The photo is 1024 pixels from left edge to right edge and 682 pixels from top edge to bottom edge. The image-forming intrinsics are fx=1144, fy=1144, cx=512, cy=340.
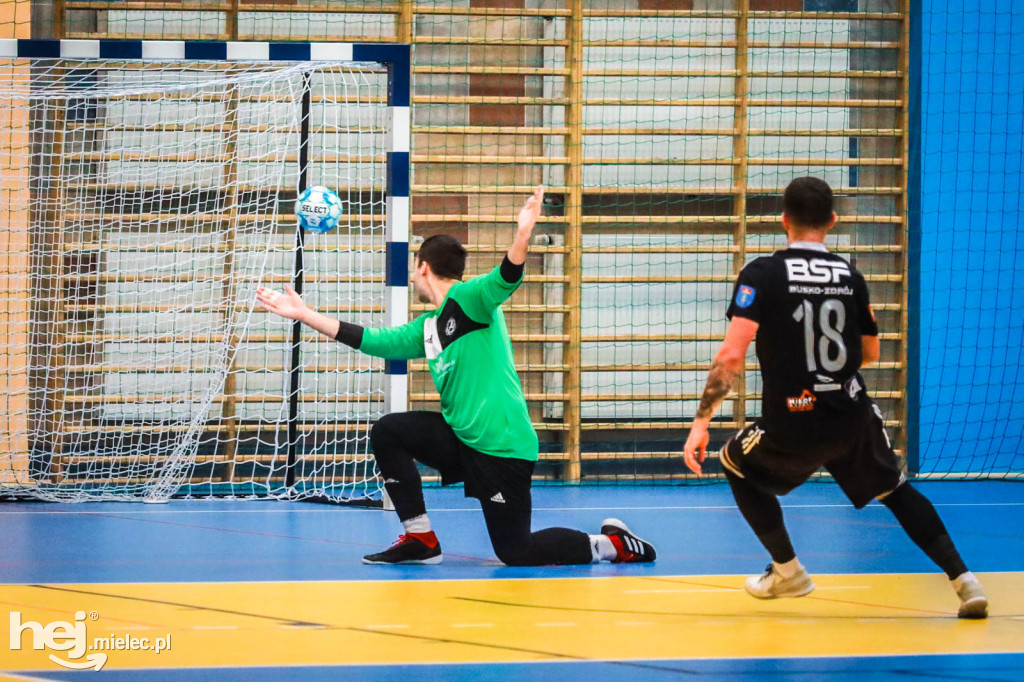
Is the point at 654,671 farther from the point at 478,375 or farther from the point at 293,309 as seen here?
the point at 293,309

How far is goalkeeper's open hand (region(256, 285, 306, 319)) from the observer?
177 inches

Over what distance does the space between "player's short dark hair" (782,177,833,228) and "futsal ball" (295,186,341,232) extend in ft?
9.57

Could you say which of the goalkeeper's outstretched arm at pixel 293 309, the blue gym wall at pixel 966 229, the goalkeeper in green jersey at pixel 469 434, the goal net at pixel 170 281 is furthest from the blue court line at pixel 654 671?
the blue gym wall at pixel 966 229

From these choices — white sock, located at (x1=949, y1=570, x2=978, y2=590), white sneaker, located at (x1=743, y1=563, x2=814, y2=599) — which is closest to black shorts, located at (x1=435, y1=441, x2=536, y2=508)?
white sneaker, located at (x1=743, y1=563, x2=814, y2=599)

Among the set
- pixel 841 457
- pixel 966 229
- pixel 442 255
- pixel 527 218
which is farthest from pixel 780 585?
pixel 966 229

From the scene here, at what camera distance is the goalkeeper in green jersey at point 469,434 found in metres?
4.35

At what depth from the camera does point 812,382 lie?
11.0 ft

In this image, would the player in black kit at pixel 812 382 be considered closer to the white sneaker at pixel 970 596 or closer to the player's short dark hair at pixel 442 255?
the white sneaker at pixel 970 596

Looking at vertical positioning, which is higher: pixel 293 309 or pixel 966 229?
pixel 966 229

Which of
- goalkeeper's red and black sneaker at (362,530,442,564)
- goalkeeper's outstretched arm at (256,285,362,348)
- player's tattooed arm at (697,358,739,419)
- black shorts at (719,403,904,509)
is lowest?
goalkeeper's red and black sneaker at (362,530,442,564)

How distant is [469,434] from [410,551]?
1.76ft

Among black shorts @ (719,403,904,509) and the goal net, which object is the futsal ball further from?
Result: black shorts @ (719,403,904,509)

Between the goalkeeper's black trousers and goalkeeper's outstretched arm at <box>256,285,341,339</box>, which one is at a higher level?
goalkeeper's outstretched arm at <box>256,285,341,339</box>

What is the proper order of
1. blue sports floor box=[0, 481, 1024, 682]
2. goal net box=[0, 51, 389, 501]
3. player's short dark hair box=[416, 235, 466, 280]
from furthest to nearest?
1. goal net box=[0, 51, 389, 501]
2. player's short dark hair box=[416, 235, 466, 280]
3. blue sports floor box=[0, 481, 1024, 682]
